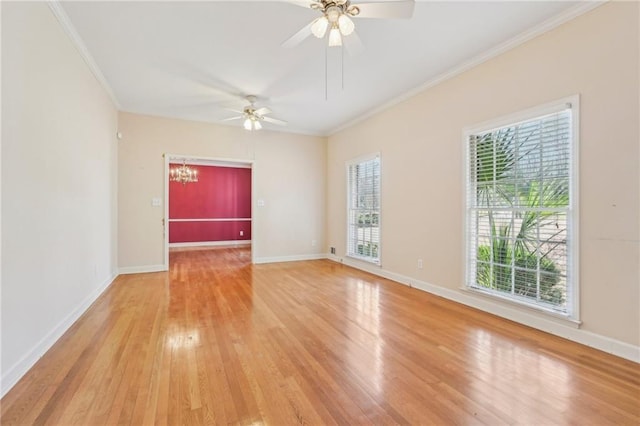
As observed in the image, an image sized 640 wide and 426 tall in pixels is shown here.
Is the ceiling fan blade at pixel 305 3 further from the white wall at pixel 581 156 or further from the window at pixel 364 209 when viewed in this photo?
the window at pixel 364 209

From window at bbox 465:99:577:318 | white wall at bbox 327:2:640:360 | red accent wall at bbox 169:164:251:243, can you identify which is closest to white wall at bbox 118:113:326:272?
white wall at bbox 327:2:640:360

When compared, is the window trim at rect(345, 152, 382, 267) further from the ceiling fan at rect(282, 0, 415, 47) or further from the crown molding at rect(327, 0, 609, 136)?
the ceiling fan at rect(282, 0, 415, 47)

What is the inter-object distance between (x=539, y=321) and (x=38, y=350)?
4.31 meters

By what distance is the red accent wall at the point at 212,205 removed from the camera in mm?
8773

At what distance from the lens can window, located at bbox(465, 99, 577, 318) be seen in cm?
262

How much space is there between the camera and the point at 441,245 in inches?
151

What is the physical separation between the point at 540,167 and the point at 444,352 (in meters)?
2.00

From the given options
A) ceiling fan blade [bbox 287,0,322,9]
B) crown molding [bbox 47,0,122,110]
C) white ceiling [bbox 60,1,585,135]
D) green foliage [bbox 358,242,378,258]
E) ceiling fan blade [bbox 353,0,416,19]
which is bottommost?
green foliage [bbox 358,242,378,258]

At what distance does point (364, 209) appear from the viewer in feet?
18.3

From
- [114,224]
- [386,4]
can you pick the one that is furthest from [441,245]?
[114,224]

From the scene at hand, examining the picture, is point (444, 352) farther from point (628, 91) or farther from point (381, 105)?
point (381, 105)

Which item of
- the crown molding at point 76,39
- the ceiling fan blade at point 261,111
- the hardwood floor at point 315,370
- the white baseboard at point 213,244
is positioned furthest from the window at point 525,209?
the white baseboard at point 213,244

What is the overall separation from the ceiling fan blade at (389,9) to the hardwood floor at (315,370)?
2.53 metres

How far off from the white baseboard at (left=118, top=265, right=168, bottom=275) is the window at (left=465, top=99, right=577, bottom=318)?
5.15 meters
